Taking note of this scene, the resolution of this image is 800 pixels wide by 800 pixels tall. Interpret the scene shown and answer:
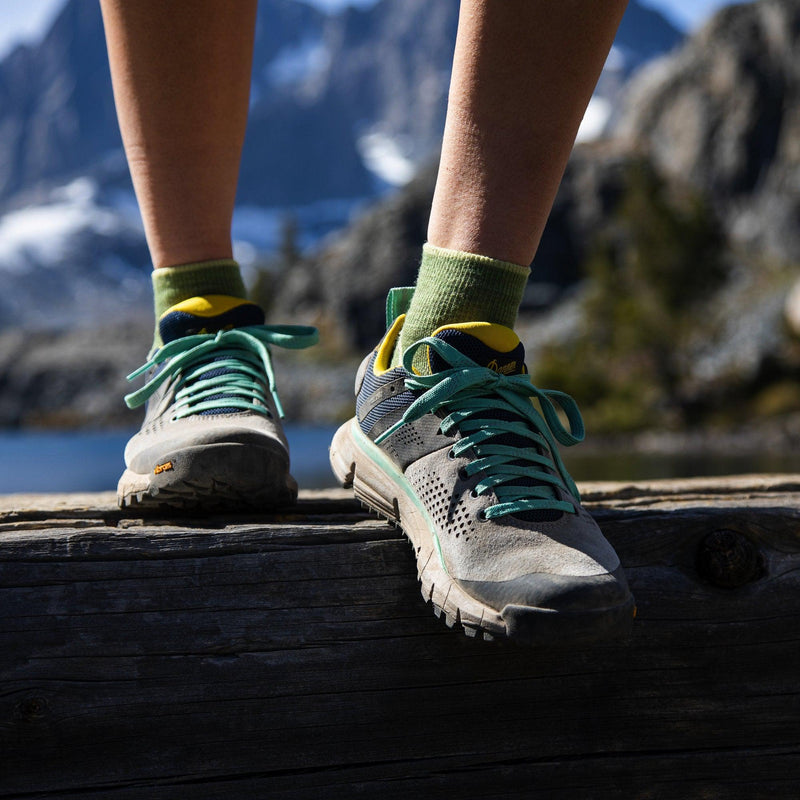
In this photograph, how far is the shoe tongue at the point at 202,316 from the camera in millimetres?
1297

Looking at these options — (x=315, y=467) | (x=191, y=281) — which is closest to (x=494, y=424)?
(x=191, y=281)

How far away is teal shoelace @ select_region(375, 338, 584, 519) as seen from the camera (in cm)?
98

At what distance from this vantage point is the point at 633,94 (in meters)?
48.6

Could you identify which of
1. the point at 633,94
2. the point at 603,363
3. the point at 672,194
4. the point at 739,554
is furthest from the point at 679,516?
the point at 633,94

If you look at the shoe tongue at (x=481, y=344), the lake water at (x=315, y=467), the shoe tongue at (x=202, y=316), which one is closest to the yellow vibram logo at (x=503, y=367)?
the shoe tongue at (x=481, y=344)

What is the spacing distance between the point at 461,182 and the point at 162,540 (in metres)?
0.57

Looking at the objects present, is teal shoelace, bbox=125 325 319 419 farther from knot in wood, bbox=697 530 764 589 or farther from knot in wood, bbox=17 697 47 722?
knot in wood, bbox=697 530 764 589

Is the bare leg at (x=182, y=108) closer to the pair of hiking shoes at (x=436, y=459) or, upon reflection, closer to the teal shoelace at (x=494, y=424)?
the pair of hiking shoes at (x=436, y=459)

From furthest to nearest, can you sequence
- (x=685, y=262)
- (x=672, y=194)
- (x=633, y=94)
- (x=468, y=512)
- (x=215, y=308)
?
(x=633, y=94), (x=672, y=194), (x=685, y=262), (x=215, y=308), (x=468, y=512)

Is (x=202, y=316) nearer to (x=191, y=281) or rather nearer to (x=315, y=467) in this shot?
(x=191, y=281)

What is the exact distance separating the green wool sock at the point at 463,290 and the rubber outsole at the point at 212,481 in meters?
0.27

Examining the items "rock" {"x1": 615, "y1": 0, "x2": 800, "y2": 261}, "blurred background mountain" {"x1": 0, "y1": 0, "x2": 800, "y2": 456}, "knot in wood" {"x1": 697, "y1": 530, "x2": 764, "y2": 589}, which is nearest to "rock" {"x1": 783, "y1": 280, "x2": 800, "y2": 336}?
"blurred background mountain" {"x1": 0, "y1": 0, "x2": 800, "y2": 456}

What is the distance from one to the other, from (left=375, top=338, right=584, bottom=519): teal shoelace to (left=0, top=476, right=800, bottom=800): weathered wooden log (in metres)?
0.15

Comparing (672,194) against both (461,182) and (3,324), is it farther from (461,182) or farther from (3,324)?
(3,324)
